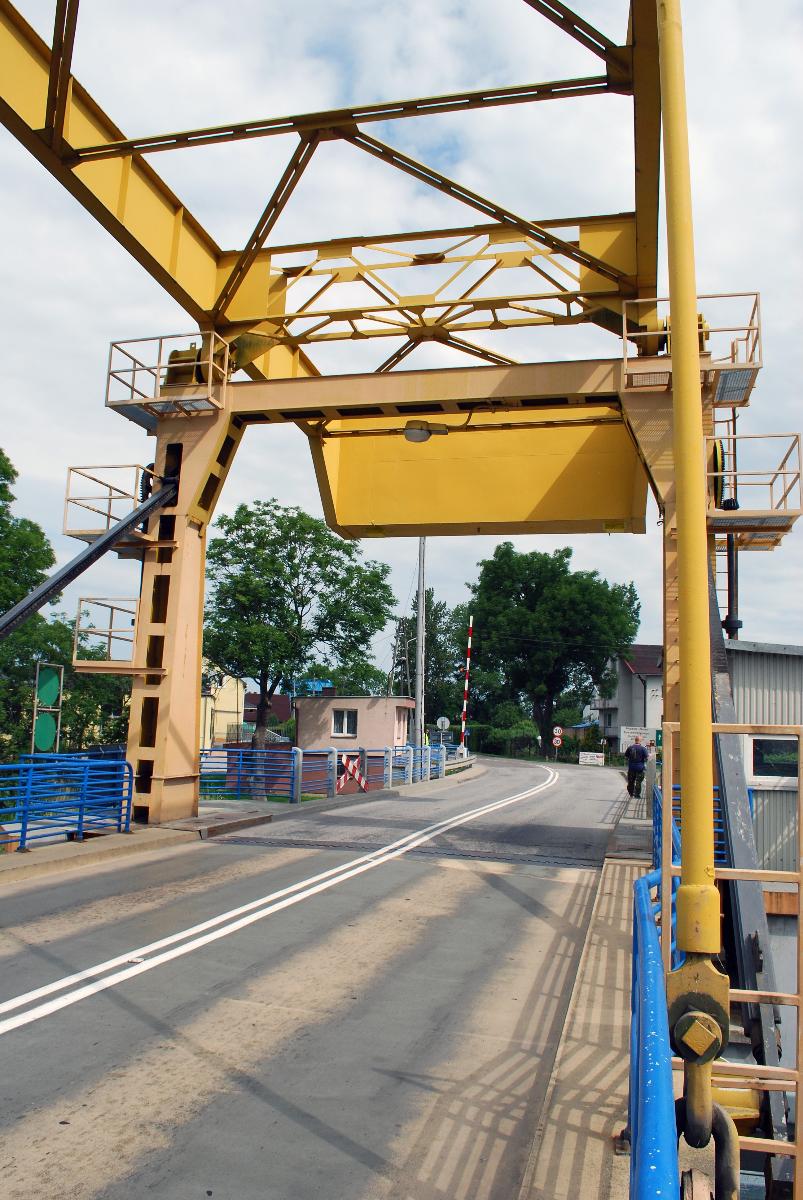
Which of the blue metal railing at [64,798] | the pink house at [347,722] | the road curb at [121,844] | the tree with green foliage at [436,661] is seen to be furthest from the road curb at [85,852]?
the tree with green foliage at [436,661]

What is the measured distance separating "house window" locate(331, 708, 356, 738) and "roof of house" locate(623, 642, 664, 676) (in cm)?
2990

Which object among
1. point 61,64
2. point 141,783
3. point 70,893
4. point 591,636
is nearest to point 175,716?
point 141,783

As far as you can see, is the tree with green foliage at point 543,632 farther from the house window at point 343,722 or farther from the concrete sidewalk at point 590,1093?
the concrete sidewalk at point 590,1093

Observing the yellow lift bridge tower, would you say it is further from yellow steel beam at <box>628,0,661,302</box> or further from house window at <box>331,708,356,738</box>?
house window at <box>331,708,356,738</box>

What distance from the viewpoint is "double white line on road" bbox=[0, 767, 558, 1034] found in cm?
633

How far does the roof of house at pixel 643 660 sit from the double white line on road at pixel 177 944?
53.4 meters

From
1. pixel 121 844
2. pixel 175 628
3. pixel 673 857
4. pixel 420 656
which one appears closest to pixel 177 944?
pixel 673 857

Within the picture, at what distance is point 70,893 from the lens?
33.0 ft

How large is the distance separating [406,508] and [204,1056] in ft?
44.8

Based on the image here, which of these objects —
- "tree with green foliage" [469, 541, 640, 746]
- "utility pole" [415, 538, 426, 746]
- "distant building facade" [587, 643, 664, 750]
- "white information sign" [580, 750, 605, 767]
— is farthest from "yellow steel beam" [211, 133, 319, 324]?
"tree with green foliage" [469, 541, 640, 746]

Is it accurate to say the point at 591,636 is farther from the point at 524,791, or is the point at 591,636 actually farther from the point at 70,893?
the point at 70,893

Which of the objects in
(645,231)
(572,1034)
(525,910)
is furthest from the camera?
(645,231)

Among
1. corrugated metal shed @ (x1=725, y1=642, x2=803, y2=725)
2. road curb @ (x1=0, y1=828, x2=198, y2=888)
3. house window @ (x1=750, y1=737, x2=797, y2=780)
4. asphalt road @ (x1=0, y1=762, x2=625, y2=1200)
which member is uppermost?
corrugated metal shed @ (x1=725, y1=642, x2=803, y2=725)

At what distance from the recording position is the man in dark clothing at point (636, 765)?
28.0 meters
